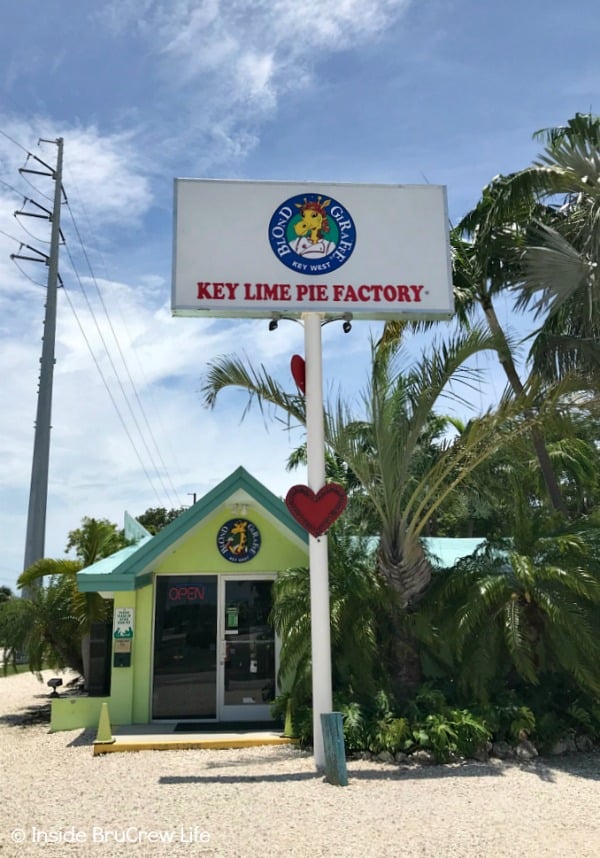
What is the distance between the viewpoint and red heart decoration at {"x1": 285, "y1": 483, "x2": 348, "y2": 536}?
9.15 meters

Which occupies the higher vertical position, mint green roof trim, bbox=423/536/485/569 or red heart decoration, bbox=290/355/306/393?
red heart decoration, bbox=290/355/306/393

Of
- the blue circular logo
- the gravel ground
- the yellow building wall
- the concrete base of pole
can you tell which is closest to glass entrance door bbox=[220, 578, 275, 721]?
the yellow building wall

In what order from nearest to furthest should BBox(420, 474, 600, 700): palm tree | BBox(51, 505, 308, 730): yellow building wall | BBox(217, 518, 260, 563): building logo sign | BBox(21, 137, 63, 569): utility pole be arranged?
BBox(420, 474, 600, 700): palm tree
BBox(51, 505, 308, 730): yellow building wall
BBox(217, 518, 260, 563): building logo sign
BBox(21, 137, 63, 569): utility pole

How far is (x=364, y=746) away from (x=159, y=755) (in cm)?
268

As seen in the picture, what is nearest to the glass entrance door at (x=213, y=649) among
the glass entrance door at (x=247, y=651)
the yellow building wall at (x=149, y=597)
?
the glass entrance door at (x=247, y=651)

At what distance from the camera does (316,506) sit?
916cm

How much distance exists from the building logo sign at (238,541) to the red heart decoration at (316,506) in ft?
10.0

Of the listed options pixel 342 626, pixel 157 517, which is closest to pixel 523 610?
pixel 342 626

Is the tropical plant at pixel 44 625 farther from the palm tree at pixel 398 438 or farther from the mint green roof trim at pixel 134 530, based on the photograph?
the palm tree at pixel 398 438

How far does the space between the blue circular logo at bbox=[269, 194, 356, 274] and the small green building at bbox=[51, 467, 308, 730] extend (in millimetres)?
3486

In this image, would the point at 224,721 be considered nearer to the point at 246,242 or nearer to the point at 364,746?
the point at 364,746

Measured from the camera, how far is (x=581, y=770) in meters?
8.34

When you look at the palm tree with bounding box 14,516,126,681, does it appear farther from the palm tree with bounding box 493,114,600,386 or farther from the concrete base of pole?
the palm tree with bounding box 493,114,600,386

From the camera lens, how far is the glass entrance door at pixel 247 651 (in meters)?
11.6
